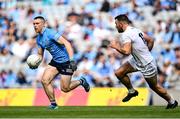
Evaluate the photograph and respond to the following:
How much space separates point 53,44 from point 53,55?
0.31 metres

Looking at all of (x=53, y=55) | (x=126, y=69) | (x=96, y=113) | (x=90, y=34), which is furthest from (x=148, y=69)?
(x=90, y=34)

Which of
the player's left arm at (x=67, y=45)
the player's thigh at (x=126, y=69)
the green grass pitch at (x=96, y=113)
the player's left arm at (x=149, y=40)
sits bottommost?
the green grass pitch at (x=96, y=113)

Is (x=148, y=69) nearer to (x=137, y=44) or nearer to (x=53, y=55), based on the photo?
(x=137, y=44)

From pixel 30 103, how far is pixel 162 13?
248 inches

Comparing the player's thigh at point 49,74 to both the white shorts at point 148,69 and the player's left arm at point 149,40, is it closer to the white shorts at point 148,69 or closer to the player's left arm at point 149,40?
the white shorts at point 148,69

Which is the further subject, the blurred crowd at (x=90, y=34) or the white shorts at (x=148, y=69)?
the blurred crowd at (x=90, y=34)

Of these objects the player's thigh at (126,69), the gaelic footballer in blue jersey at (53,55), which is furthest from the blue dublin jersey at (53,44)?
the player's thigh at (126,69)

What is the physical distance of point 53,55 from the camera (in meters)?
14.3

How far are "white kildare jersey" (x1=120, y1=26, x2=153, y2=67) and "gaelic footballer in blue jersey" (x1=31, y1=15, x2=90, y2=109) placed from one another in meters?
1.31

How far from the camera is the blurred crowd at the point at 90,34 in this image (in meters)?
20.8

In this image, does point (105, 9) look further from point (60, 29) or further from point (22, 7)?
point (22, 7)

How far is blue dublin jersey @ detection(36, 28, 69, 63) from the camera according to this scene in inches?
550

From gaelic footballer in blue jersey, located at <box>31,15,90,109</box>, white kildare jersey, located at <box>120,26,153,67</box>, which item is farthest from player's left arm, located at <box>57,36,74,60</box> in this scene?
white kildare jersey, located at <box>120,26,153,67</box>

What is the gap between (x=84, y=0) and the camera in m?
23.8
